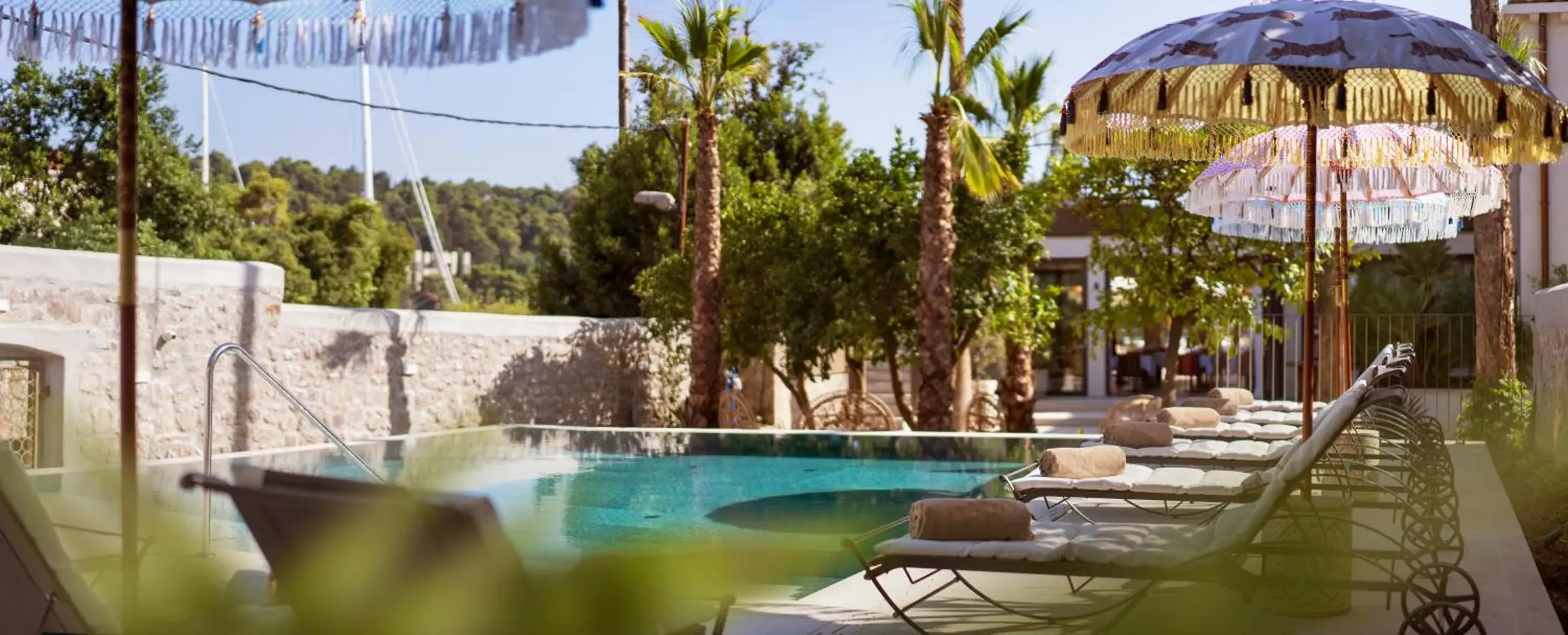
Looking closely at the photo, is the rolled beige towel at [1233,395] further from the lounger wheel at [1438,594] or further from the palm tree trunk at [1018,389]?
the palm tree trunk at [1018,389]

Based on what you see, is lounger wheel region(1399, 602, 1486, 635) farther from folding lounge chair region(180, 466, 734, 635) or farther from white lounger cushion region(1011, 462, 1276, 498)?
folding lounge chair region(180, 466, 734, 635)

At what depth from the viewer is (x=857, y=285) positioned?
16.5 m

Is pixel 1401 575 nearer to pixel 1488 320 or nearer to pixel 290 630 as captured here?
pixel 290 630

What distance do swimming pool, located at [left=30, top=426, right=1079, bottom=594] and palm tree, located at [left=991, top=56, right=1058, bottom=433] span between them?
146 inches

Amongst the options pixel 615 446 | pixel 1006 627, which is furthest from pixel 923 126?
pixel 1006 627

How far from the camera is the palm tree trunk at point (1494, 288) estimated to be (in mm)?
11750

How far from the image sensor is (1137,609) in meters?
5.31

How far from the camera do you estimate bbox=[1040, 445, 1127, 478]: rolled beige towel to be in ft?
21.1

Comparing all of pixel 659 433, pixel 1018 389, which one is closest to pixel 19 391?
pixel 659 433

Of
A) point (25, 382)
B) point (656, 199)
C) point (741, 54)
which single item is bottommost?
point (25, 382)

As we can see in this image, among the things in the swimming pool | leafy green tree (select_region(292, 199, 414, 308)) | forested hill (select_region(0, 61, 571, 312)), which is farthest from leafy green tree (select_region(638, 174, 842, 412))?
leafy green tree (select_region(292, 199, 414, 308))

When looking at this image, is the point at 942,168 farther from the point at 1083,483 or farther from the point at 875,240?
the point at 1083,483

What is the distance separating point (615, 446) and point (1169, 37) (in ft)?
31.6

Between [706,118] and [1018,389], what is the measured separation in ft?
16.5
